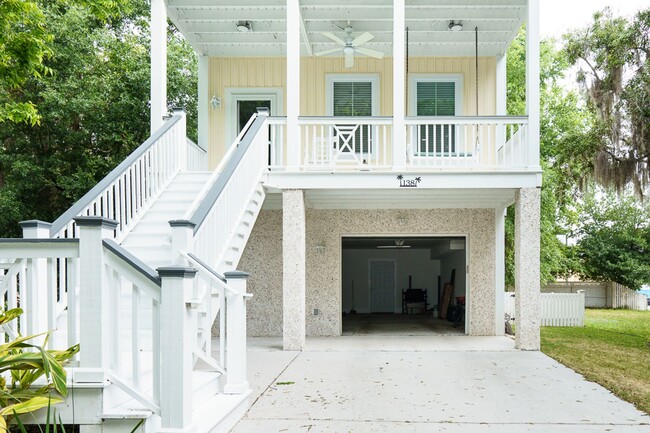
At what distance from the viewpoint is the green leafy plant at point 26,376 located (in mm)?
3451

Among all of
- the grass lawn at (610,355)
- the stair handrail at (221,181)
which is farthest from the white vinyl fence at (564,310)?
the stair handrail at (221,181)

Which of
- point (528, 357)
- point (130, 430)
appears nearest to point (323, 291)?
point (528, 357)

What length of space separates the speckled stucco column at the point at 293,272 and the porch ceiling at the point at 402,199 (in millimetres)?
588

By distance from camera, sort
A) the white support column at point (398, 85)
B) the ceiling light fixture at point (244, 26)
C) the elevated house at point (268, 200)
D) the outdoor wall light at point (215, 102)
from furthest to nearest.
→ 1. the outdoor wall light at point (215, 102)
2. the ceiling light fixture at point (244, 26)
3. the white support column at point (398, 85)
4. the elevated house at point (268, 200)

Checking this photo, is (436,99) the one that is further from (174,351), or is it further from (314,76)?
(174,351)

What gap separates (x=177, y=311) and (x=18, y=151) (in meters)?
15.3

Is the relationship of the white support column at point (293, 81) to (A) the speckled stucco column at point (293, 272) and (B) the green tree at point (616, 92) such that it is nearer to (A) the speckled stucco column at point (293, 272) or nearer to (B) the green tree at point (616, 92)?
(A) the speckled stucco column at point (293, 272)

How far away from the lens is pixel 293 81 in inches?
385

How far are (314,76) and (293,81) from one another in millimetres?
2956

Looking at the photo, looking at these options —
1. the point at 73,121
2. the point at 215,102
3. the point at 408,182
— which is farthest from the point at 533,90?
the point at 73,121

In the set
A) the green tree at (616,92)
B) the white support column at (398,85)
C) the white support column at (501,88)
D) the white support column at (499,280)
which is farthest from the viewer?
the white support column at (501,88)

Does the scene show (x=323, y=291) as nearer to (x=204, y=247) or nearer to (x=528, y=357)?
(x=528, y=357)

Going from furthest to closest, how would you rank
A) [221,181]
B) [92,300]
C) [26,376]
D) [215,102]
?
1. [215,102]
2. [221,181]
3. [26,376]
4. [92,300]

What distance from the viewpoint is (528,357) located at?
899cm
